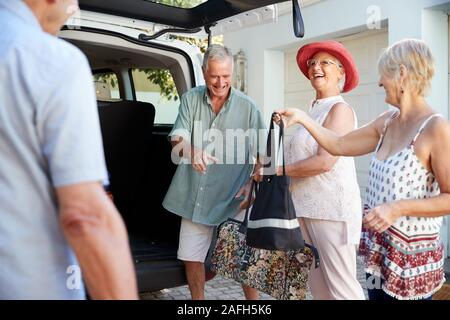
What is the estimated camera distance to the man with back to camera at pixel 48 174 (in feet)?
3.59

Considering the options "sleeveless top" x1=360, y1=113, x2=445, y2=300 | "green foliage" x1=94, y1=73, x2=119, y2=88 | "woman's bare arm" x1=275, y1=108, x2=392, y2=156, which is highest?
"green foliage" x1=94, y1=73, x2=119, y2=88

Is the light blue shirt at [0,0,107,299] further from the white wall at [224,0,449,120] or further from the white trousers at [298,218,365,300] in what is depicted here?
the white wall at [224,0,449,120]

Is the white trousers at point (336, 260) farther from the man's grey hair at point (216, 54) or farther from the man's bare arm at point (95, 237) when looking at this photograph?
the man's bare arm at point (95, 237)

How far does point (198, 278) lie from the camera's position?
11.4ft

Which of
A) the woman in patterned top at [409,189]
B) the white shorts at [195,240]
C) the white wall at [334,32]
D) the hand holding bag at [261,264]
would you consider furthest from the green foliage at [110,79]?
the woman in patterned top at [409,189]

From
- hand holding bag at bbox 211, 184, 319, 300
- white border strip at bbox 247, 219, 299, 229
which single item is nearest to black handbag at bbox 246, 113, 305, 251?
white border strip at bbox 247, 219, 299, 229

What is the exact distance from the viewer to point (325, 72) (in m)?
2.91

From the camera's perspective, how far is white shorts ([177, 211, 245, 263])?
344 centimetres

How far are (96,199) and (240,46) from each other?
24.1 feet

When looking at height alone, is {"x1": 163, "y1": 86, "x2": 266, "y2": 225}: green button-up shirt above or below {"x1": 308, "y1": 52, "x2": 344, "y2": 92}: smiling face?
below

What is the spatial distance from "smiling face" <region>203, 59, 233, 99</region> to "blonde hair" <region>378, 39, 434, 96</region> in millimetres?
1236

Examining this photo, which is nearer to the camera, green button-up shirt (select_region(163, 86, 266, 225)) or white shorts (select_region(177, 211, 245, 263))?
green button-up shirt (select_region(163, 86, 266, 225))

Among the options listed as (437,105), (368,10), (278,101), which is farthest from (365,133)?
(278,101)
